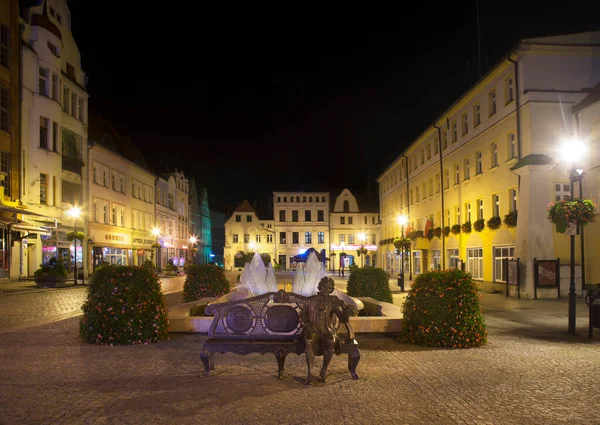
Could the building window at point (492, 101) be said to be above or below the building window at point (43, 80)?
below

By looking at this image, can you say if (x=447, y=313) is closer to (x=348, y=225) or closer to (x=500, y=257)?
(x=500, y=257)

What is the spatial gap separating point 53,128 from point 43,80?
3179mm

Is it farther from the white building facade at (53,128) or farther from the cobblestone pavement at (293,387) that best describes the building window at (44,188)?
the cobblestone pavement at (293,387)

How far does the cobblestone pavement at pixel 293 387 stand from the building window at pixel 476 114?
77.8ft

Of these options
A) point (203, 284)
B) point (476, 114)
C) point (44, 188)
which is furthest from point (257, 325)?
point (44, 188)

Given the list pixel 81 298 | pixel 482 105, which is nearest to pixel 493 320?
pixel 81 298

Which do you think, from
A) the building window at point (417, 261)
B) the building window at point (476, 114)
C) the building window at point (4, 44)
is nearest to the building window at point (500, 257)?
the building window at point (476, 114)

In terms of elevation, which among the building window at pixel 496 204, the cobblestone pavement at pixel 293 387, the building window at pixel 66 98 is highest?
the building window at pixel 66 98

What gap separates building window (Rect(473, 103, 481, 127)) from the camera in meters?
31.9

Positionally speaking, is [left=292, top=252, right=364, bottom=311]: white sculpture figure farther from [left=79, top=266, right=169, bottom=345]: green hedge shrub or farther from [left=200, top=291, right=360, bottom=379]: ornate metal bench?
[left=200, top=291, right=360, bottom=379]: ornate metal bench

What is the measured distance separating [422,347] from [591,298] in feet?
13.9

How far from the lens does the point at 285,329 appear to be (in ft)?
26.1

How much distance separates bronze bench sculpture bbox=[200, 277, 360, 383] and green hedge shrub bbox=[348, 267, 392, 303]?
7.69 metres

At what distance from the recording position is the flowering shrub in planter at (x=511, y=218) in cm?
2598
